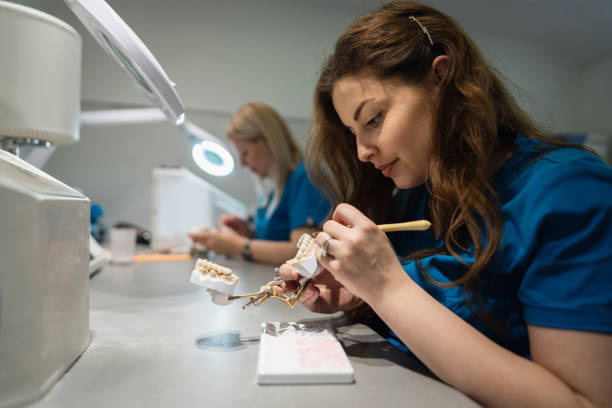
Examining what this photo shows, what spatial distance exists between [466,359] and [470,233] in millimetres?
182

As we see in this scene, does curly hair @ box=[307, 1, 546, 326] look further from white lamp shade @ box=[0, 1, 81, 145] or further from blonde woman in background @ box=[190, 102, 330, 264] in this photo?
blonde woman in background @ box=[190, 102, 330, 264]

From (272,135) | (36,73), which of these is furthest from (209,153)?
(36,73)

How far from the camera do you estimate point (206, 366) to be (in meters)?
0.49

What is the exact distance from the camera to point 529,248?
1.59 feet

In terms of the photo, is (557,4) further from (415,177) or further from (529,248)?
(529,248)

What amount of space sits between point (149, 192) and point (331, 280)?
1.96m

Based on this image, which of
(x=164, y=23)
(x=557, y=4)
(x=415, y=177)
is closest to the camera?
(x=415, y=177)

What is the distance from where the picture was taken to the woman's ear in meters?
0.63

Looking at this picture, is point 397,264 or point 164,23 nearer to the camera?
point 397,264

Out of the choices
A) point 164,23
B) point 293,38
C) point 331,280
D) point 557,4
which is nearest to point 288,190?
point 164,23

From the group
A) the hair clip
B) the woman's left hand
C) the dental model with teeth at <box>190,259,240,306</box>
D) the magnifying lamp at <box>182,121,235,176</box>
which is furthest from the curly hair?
the magnifying lamp at <box>182,121,235,176</box>

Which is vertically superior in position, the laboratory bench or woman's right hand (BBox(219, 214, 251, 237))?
the laboratory bench

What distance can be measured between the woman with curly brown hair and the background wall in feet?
4.14

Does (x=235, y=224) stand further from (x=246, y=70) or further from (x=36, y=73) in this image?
(x=36, y=73)
